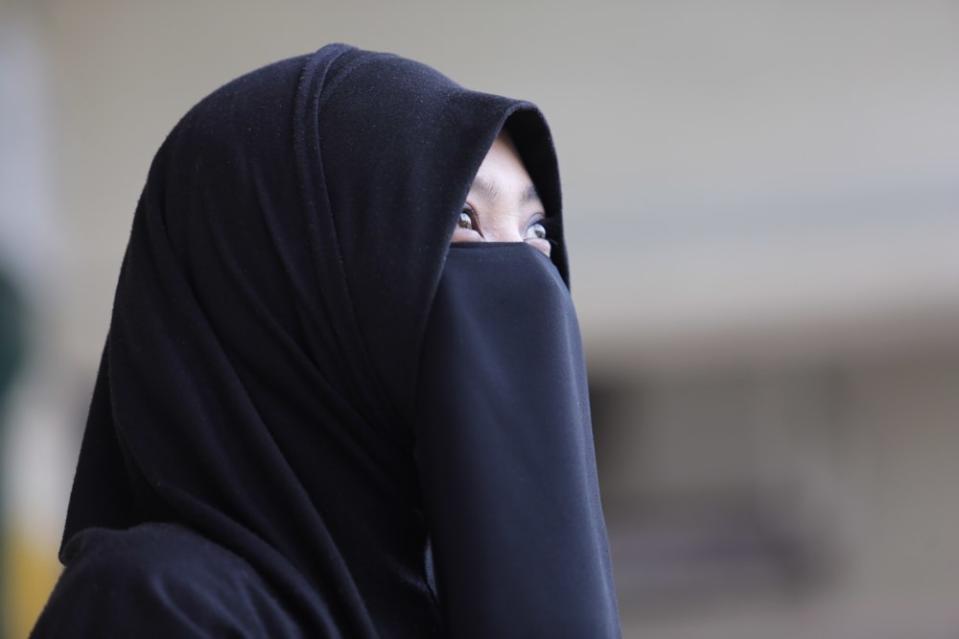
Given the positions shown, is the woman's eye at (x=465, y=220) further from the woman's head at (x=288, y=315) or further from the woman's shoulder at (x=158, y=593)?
the woman's shoulder at (x=158, y=593)

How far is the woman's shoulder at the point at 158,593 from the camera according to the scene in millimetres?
1134

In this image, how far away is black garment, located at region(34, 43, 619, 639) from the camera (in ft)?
4.05

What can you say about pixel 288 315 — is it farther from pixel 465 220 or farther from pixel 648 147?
pixel 648 147

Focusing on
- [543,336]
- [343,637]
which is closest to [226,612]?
[343,637]

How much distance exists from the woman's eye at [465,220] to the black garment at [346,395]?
2.2 inches

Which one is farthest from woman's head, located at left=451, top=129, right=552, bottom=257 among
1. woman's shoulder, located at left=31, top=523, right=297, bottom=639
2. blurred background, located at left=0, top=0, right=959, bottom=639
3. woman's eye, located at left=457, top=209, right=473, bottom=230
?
blurred background, located at left=0, top=0, right=959, bottom=639

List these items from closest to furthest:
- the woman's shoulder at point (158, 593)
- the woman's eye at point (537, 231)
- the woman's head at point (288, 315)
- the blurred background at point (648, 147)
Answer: the woman's shoulder at point (158, 593), the woman's head at point (288, 315), the woman's eye at point (537, 231), the blurred background at point (648, 147)

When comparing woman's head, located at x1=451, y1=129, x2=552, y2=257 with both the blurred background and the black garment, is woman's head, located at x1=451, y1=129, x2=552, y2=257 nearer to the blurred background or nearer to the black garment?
the black garment

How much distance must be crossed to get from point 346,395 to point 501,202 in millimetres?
267

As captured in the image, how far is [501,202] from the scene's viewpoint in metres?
1.45

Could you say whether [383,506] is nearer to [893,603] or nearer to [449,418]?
[449,418]

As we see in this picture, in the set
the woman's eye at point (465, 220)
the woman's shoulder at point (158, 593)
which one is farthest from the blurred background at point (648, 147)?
the woman's shoulder at point (158, 593)

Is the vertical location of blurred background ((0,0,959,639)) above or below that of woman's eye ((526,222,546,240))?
below

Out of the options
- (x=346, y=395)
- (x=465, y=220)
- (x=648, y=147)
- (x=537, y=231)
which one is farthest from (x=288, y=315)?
(x=648, y=147)
